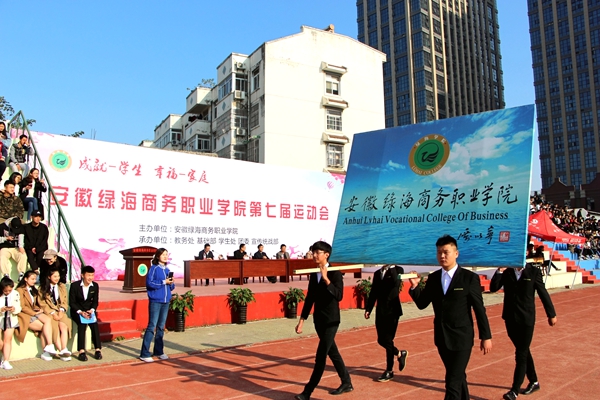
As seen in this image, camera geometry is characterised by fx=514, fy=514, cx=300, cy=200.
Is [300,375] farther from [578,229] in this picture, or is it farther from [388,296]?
[578,229]

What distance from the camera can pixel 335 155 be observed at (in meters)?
37.8

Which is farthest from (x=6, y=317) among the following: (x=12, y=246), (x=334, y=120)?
(x=334, y=120)

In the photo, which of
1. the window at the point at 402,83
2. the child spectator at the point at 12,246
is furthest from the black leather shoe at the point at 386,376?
the window at the point at 402,83

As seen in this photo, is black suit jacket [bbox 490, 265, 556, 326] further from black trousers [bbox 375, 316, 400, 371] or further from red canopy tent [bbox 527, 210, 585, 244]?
red canopy tent [bbox 527, 210, 585, 244]

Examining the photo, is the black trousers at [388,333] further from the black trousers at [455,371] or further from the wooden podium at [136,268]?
the wooden podium at [136,268]

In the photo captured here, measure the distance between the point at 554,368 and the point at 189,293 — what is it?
683 centimetres

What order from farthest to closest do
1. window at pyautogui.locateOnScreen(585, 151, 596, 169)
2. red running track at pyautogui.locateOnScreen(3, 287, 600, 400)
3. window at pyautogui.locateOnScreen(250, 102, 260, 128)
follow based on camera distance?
window at pyautogui.locateOnScreen(585, 151, 596, 169) < window at pyautogui.locateOnScreen(250, 102, 260, 128) < red running track at pyautogui.locateOnScreen(3, 287, 600, 400)

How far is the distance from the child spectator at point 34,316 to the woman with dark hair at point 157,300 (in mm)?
1475

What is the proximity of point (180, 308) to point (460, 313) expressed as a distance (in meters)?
6.98

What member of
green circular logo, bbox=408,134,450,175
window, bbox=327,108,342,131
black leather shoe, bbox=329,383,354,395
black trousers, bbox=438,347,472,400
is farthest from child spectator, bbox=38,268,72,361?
window, bbox=327,108,342,131

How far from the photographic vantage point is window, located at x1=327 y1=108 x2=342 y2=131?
3791 cm

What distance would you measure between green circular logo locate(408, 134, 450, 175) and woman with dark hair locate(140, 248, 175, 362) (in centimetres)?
416

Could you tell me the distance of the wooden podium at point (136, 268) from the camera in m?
12.2

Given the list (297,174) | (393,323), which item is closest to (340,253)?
(393,323)
